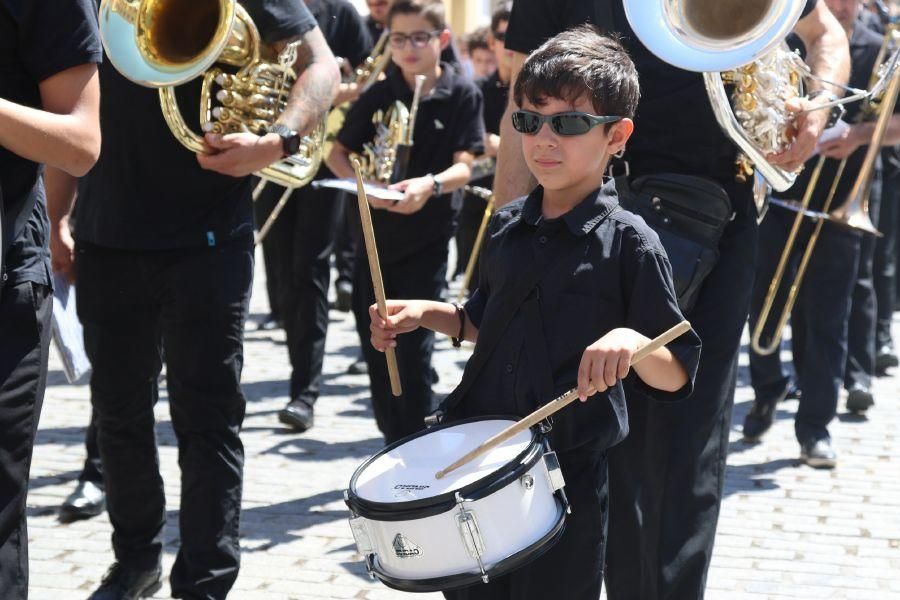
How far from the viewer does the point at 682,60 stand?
337cm

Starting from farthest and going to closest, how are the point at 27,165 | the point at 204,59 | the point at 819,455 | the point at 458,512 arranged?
1. the point at 819,455
2. the point at 204,59
3. the point at 27,165
4. the point at 458,512

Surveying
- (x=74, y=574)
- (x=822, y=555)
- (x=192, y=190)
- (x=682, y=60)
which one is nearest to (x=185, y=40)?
(x=192, y=190)

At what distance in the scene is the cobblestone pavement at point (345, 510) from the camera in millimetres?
4492

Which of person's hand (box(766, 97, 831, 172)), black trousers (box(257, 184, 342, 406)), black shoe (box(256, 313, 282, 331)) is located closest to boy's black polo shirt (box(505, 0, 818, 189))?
person's hand (box(766, 97, 831, 172))

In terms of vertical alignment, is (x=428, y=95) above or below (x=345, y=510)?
above

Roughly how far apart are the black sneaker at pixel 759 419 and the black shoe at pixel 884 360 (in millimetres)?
2094

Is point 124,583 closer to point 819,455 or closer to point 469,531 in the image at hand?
point 469,531

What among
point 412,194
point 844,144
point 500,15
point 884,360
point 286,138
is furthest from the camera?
point 884,360

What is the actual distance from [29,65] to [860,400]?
5.41 meters

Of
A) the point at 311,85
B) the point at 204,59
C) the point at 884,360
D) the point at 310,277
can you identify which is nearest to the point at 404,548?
the point at 204,59

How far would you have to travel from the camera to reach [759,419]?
6.68 m

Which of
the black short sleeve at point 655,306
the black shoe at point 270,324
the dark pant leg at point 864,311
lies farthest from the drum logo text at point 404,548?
the black shoe at point 270,324

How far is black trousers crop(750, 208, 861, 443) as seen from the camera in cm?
630

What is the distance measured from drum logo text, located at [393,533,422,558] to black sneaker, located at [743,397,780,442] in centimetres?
435
